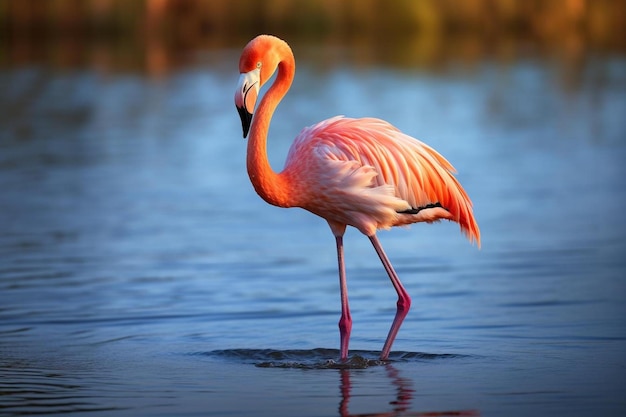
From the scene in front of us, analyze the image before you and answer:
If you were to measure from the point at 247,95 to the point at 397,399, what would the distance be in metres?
1.69

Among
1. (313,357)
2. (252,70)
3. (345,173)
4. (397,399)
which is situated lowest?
(397,399)

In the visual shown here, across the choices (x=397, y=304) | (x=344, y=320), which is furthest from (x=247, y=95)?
(x=397, y=304)

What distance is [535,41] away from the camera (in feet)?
118

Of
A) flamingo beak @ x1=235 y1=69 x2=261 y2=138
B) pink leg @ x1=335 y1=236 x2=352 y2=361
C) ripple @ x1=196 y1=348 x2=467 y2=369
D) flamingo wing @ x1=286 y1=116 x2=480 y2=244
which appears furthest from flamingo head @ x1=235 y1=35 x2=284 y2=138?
ripple @ x1=196 y1=348 x2=467 y2=369

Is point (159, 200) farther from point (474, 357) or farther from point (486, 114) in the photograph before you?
point (486, 114)

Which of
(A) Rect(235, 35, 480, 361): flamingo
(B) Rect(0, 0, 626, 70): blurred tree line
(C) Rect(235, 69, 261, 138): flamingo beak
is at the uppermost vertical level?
(B) Rect(0, 0, 626, 70): blurred tree line

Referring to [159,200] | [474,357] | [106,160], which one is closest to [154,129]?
[106,160]

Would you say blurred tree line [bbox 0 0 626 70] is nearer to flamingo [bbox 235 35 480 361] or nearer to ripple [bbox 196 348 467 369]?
flamingo [bbox 235 35 480 361]

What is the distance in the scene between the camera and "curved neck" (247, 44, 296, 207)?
20.9ft

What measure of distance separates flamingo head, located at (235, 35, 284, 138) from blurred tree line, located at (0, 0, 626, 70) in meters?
28.6

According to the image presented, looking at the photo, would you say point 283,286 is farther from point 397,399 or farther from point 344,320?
point 397,399

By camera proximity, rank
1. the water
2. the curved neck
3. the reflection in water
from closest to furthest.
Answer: the reflection in water, the water, the curved neck

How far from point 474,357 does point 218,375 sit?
1282mm

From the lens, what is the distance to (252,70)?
20.8 ft
